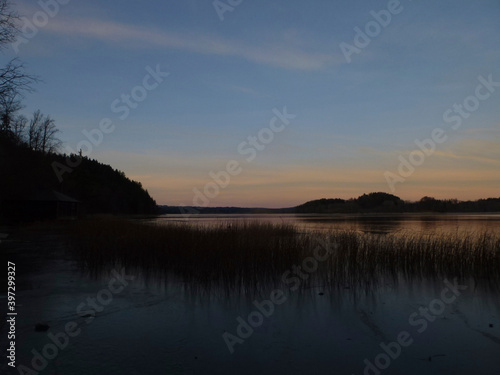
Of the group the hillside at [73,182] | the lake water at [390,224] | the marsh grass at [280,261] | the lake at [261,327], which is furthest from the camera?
the hillside at [73,182]

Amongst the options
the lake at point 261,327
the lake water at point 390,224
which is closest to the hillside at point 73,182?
the lake water at point 390,224

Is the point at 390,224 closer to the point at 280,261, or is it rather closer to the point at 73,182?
the point at 280,261

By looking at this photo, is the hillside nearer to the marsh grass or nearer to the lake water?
the lake water

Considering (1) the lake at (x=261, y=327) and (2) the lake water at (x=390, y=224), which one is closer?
(1) the lake at (x=261, y=327)

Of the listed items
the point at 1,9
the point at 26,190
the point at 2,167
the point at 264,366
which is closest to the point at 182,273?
the point at 264,366

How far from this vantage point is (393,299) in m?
7.12

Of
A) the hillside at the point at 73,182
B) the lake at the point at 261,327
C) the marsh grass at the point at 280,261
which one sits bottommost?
the lake at the point at 261,327

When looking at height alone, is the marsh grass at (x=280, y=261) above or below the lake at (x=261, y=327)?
above

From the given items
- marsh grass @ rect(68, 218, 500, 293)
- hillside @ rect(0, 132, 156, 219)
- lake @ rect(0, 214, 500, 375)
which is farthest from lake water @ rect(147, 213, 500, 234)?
hillside @ rect(0, 132, 156, 219)

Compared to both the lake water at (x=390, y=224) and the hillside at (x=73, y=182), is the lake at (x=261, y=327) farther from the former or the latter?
the hillside at (x=73, y=182)

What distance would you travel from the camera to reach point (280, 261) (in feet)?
32.0

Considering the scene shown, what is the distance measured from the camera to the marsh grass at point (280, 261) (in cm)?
861

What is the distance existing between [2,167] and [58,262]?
13745 mm

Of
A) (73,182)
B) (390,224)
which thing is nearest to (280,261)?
(390,224)
